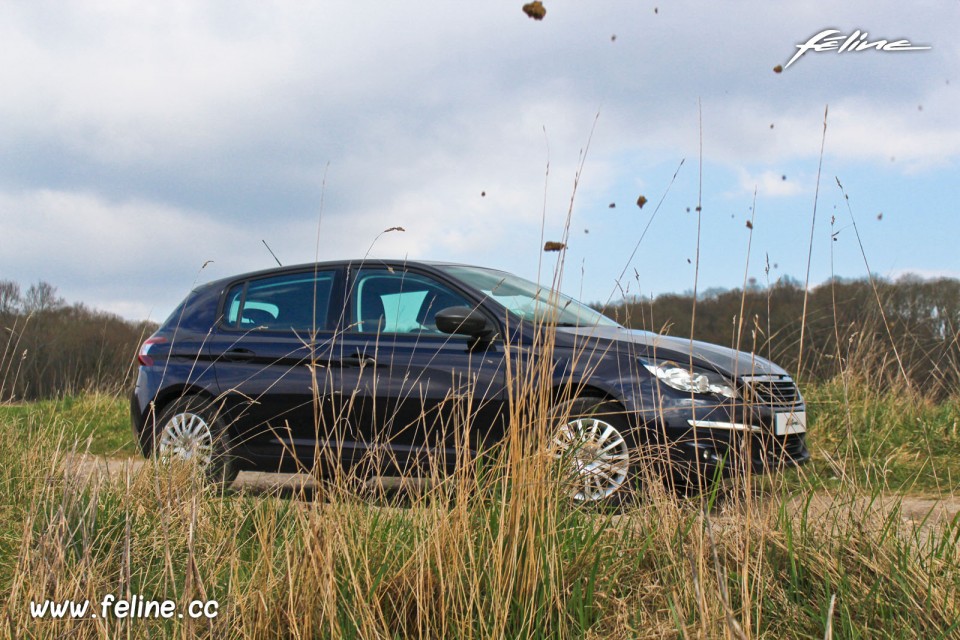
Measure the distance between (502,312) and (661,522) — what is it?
2.64 m

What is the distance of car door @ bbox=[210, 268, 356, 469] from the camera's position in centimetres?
559

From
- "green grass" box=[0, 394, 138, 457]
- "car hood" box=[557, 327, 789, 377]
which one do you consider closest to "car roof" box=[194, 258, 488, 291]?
"car hood" box=[557, 327, 789, 377]

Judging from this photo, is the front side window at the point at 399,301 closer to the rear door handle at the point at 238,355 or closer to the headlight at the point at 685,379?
the rear door handle at the point at 238,355

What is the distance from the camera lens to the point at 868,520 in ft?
9.00

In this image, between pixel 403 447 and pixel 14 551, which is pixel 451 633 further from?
pixel 403 447

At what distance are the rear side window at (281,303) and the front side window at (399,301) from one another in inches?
11.6

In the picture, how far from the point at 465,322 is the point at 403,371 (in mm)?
699

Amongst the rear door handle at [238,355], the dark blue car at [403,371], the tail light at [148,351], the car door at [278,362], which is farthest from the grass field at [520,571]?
the tail light at [148,351]

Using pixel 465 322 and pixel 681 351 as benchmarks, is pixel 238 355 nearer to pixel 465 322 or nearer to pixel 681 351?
pixel 465 322

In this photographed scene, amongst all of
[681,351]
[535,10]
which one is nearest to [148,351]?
[681,351]

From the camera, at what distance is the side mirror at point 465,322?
14.7ft

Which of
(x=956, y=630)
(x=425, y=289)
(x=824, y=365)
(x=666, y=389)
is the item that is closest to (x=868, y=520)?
(x=956, y=630)

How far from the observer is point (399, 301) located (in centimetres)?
546

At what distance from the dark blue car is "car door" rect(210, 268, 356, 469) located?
0.04 feet
